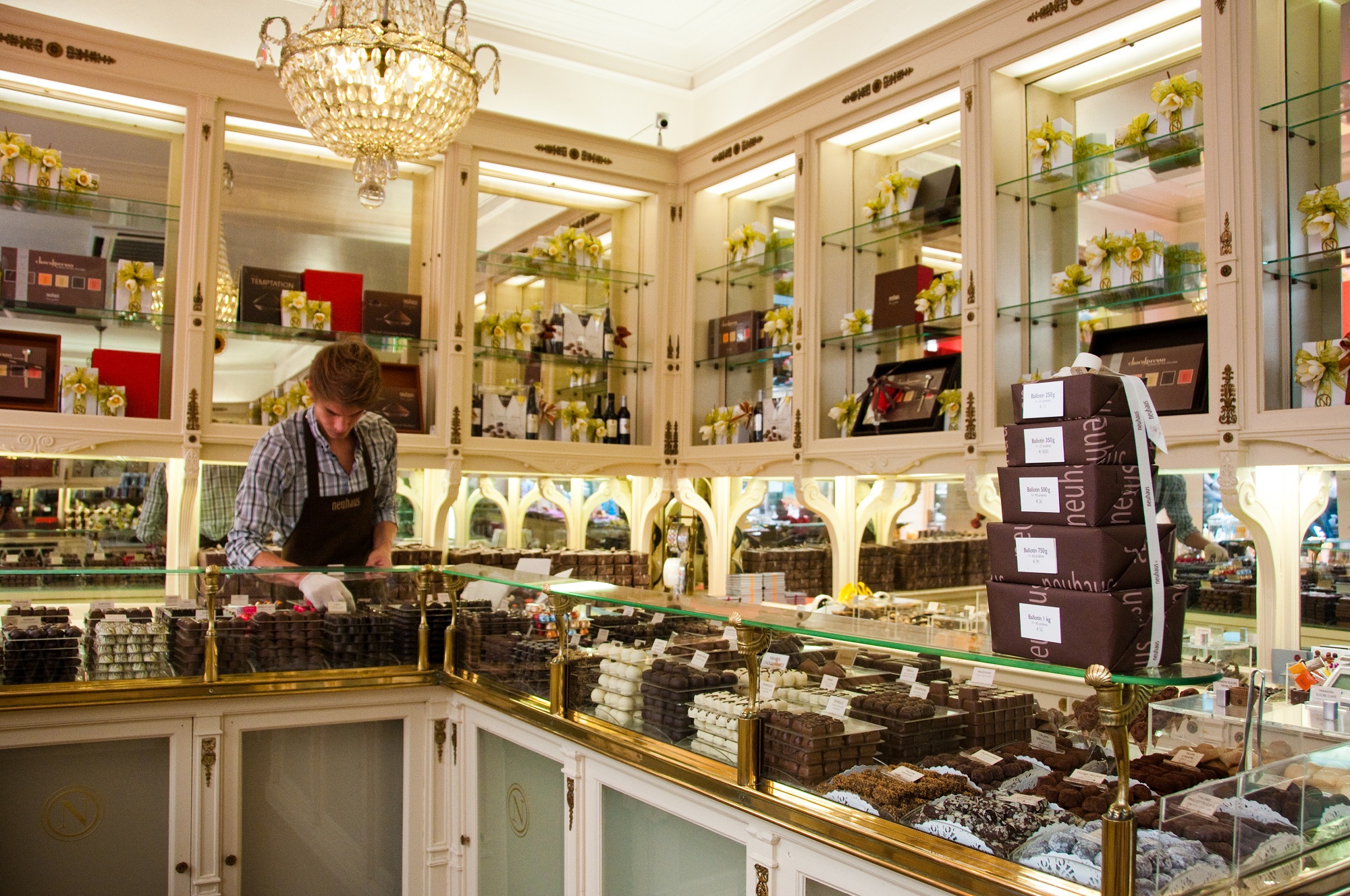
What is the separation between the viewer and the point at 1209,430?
9.75 feet

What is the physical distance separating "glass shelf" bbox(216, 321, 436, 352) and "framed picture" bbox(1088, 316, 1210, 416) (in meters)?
2.97

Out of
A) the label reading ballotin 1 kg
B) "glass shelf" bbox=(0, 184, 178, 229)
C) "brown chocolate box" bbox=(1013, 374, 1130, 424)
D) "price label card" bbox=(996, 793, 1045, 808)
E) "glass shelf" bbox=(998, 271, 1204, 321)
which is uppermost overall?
"glass shelf" bbox=(0, 184, 178, 229)

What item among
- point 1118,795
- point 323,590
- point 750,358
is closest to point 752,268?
point 750,358

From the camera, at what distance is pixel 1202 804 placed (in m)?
1.53

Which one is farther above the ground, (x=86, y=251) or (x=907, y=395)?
(x=86, y=251)

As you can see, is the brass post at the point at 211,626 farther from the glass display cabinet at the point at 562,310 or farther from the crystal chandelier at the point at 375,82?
the glass display cabinet at the point at 562,310

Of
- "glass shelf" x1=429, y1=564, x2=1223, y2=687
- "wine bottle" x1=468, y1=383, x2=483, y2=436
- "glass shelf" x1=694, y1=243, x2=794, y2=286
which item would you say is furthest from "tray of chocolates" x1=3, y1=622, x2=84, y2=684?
"glass shelf" x1=694, y1=243, x2=794, y2=286

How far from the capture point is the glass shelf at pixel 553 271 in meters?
4.96

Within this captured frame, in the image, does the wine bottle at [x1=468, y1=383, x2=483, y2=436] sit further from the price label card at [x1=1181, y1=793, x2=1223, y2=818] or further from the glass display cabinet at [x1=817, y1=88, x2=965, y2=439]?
the price label card at [x1=1181, y1=793, x2=1223, y2=818]

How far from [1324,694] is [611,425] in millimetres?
3539

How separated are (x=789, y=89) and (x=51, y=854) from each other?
4463 mm

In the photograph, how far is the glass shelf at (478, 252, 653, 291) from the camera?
496cm

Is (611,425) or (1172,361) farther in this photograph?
(611,425)

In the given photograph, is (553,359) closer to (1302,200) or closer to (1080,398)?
(1302,200)
